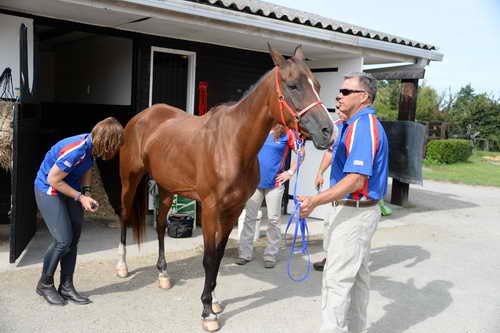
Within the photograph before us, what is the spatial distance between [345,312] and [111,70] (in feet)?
20.3

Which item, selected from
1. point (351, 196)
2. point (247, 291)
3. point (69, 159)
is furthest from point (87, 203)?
point (351, 196)

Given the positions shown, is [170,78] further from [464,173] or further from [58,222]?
[464,173]

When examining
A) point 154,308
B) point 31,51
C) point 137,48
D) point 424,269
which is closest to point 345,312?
point 154,308

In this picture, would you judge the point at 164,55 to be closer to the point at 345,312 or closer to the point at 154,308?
the point at 154,308

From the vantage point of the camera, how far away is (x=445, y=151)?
65.9 feet

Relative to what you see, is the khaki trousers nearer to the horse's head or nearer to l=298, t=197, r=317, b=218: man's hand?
the horse's head

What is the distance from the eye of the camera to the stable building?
4551 millimetres

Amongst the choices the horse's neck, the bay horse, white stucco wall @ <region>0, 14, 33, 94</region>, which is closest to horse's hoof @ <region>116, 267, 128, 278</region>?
the bay horse

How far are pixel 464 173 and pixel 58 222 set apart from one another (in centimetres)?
1695

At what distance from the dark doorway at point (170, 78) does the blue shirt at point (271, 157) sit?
2705mm

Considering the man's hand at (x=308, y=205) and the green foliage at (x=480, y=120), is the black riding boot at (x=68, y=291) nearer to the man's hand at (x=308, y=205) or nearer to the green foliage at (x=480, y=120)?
the man's hand at (x=308, y=205)

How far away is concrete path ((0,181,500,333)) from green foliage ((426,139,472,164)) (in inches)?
586

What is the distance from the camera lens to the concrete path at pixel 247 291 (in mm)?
3334

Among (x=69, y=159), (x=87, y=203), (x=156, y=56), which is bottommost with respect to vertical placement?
(x=87, y=203)
